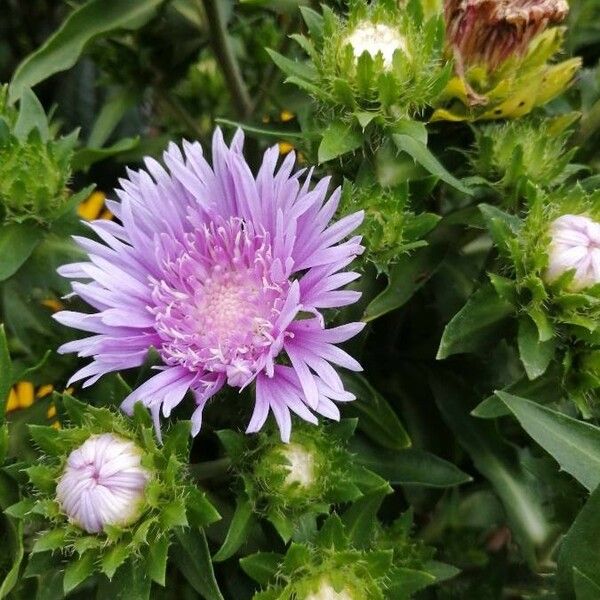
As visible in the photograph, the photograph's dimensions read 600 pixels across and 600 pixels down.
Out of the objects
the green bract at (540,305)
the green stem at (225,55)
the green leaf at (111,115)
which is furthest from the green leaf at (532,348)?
the green leaf at (111,115)

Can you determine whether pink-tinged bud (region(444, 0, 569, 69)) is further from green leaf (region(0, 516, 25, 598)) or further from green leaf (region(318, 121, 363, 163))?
green leaf (region(0, 516, 25, 598))

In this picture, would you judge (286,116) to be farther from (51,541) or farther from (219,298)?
(51,541)

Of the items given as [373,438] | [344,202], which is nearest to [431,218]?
[344,202]

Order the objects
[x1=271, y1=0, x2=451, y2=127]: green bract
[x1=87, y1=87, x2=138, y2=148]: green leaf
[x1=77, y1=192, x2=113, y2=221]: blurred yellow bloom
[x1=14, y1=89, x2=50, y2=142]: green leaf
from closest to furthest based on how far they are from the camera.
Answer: [x1=271, y1=0, x2=451, y2=127]: green bract < [x1=14, y1=89, x2=50, y2=142]: green leaf < [x1=87, y1=87, x2=138, y2=148]: green leaf < [x1=77, y1=192, x2=113, y2=221]: blurred yellow bloom

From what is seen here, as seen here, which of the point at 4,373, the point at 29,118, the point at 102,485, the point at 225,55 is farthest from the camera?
the point at 225,55

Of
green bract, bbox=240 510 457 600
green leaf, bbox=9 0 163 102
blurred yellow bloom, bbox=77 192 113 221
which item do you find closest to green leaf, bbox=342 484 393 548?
green bract, bbox=240 510 457 600

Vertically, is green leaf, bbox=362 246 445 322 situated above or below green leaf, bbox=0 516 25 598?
above

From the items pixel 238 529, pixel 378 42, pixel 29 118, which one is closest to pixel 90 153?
pixel 29 118
